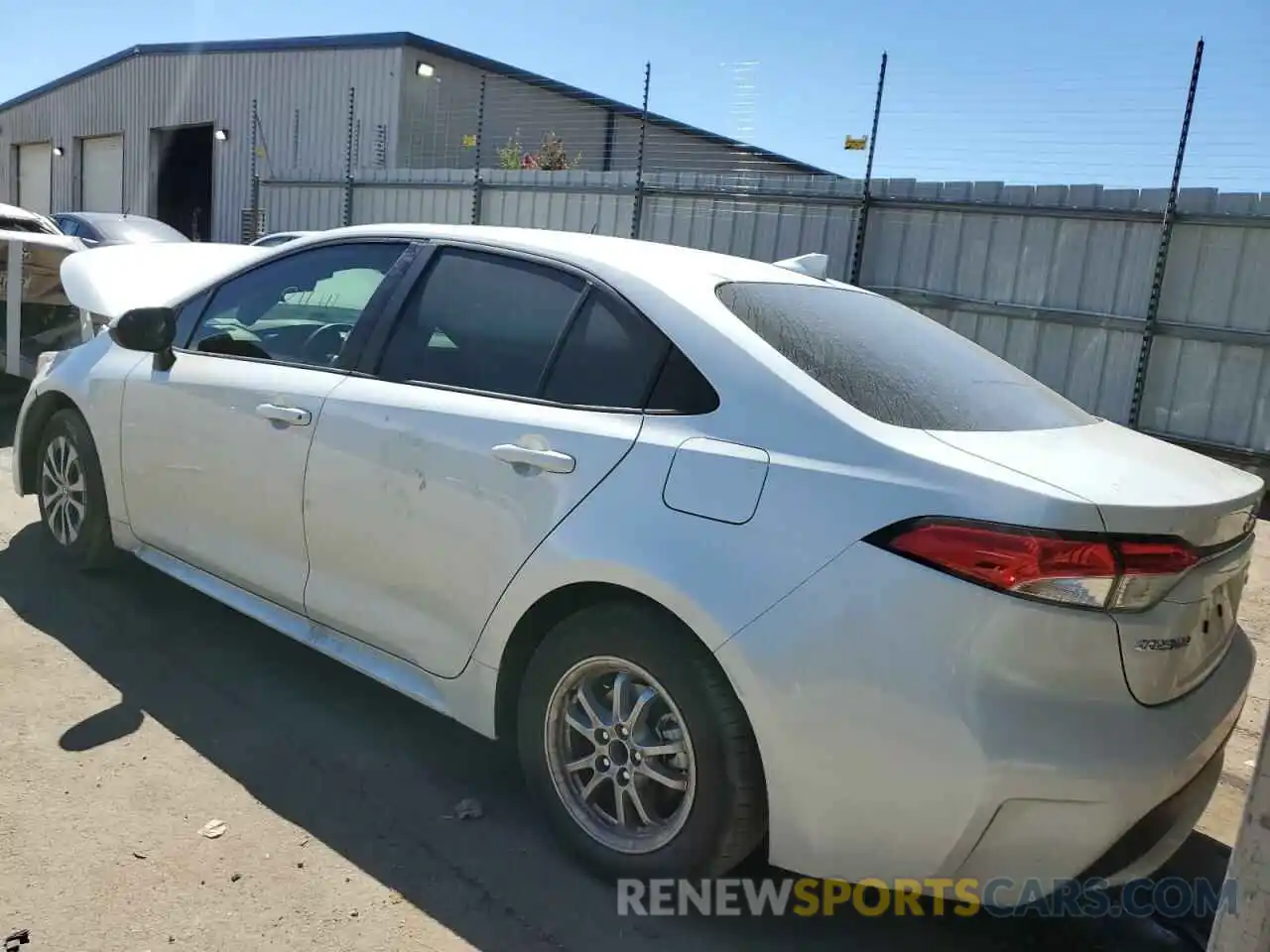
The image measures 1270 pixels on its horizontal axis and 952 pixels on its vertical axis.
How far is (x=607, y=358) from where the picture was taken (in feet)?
8.87

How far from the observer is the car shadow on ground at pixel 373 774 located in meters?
2.51

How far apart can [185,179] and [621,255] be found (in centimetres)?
2706

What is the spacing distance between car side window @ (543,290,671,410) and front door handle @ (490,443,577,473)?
0.16 m

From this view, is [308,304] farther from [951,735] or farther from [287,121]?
[287,121]

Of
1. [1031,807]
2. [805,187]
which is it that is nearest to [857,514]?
[1031,807]

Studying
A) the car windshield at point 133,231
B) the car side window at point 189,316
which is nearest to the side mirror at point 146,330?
the car side window at point 189,316

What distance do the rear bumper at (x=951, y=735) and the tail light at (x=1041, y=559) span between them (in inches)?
1.3

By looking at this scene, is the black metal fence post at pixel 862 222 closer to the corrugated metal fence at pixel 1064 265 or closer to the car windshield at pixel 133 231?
the corrugated metal fence at pixel 1064 265

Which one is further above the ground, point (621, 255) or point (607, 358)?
point (621, 255)

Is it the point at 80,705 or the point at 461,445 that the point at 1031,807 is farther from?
the point at 80,705

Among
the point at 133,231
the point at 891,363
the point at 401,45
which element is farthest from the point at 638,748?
the point at 401,45

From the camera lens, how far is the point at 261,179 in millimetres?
18062

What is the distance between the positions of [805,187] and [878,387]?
9.16m

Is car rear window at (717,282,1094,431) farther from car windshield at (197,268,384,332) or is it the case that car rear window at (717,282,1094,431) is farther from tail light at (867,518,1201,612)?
car windshield at (197,268,384,332)
